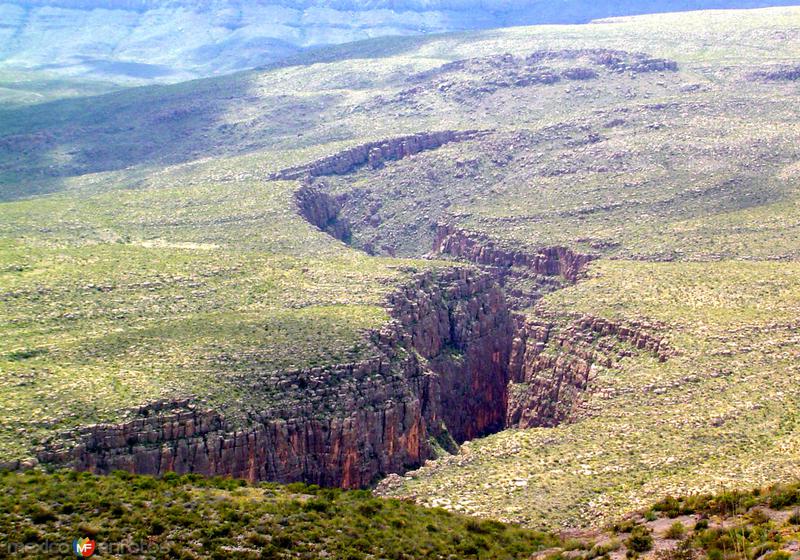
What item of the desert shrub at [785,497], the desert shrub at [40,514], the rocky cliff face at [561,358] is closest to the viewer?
the desert shrub at [785,497]

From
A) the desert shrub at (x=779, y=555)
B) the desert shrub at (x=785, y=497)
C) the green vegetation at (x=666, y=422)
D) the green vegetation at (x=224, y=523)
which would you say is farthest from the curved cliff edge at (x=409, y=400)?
the desert shrub at (x=779, y=555)

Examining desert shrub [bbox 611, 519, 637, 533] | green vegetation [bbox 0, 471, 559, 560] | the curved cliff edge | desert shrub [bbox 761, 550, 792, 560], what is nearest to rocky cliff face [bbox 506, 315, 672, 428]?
the curved cliff edge

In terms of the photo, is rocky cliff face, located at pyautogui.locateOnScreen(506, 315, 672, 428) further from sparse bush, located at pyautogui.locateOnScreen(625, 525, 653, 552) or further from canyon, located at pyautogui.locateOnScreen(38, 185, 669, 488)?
sparse bush, located at pyautogui.locateOnScreen(625, 525, 653, 552)

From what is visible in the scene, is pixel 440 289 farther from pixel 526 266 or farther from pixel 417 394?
pixel 417 394

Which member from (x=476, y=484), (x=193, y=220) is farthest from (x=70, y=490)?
(x=193, y=220)

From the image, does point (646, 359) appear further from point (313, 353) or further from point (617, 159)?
point (617, 159)

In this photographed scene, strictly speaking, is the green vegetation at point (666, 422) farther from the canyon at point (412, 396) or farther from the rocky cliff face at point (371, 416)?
the rocky cliff face at point (371, 416)
